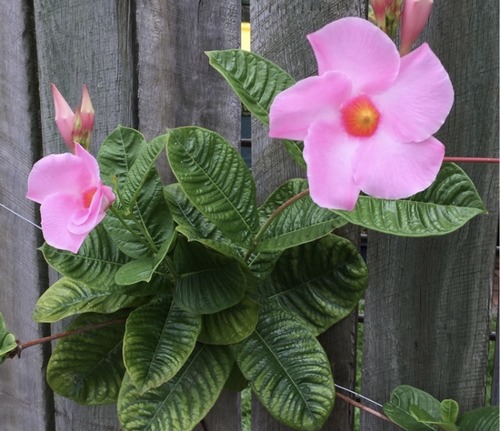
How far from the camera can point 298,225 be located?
1.00m

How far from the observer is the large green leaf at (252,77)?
0.94 m

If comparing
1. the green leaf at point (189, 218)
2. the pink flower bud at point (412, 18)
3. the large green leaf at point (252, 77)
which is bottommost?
the green leaf at point (189, 218)

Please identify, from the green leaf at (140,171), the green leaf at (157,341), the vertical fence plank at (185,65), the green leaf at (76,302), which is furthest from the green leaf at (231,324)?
the vertical fence plank at (185,65)

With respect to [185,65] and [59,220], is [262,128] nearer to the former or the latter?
[185,65]

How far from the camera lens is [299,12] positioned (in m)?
1.14

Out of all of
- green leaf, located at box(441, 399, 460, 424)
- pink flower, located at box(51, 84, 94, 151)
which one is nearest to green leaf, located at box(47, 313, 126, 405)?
pink flower, located at box(51, 84, 94, 151)

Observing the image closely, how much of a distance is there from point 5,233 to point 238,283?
718mm

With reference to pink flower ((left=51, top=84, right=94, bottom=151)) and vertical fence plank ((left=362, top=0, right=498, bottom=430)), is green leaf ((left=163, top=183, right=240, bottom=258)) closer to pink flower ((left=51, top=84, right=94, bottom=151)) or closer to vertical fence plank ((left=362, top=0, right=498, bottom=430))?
pink flower ((left=51, top=84, right=94, bottom=151))

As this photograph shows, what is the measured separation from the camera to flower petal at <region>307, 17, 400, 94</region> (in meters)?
0.64

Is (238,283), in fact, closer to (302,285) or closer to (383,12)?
(302,285)

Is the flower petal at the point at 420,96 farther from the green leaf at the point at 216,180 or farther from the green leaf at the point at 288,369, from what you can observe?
the green leaf at the point at 288,369

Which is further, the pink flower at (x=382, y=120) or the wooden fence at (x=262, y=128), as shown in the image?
the wooden fence at (x=262, y=128)

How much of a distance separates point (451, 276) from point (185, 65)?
27.1 inches

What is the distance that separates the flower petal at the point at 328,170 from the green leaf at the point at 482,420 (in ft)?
2.09
